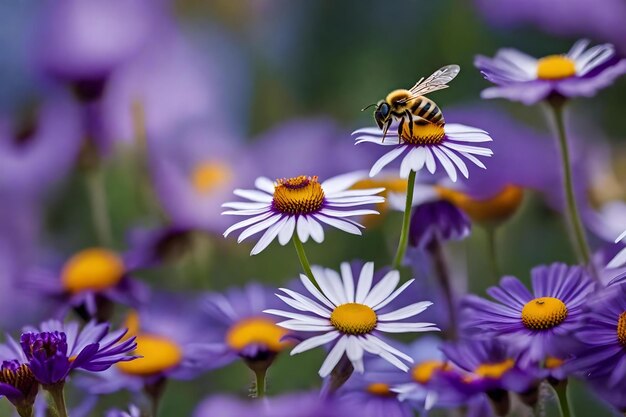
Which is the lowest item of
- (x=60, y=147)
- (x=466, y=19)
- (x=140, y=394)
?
(x=140, y=394)

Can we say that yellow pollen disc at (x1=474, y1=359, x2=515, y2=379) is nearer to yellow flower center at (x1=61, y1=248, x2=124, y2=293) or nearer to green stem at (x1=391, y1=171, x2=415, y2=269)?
green stem at (x1=391, y1=171, x2=415, y2=269)

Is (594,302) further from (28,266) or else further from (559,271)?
(28,266)

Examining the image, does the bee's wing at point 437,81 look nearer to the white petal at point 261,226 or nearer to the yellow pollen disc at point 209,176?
the white petal at point 261,226

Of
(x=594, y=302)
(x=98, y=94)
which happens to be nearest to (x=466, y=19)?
(x=98, y=94)

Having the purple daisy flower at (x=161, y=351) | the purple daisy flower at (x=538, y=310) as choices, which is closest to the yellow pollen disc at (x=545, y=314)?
the purple daisy flower at (x=538, y=310)

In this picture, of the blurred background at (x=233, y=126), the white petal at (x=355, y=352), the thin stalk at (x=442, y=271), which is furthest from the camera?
the blurred background at (x=233, y=126)

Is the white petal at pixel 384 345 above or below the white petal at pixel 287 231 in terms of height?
below

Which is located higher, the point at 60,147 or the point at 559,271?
the point at 60,147
